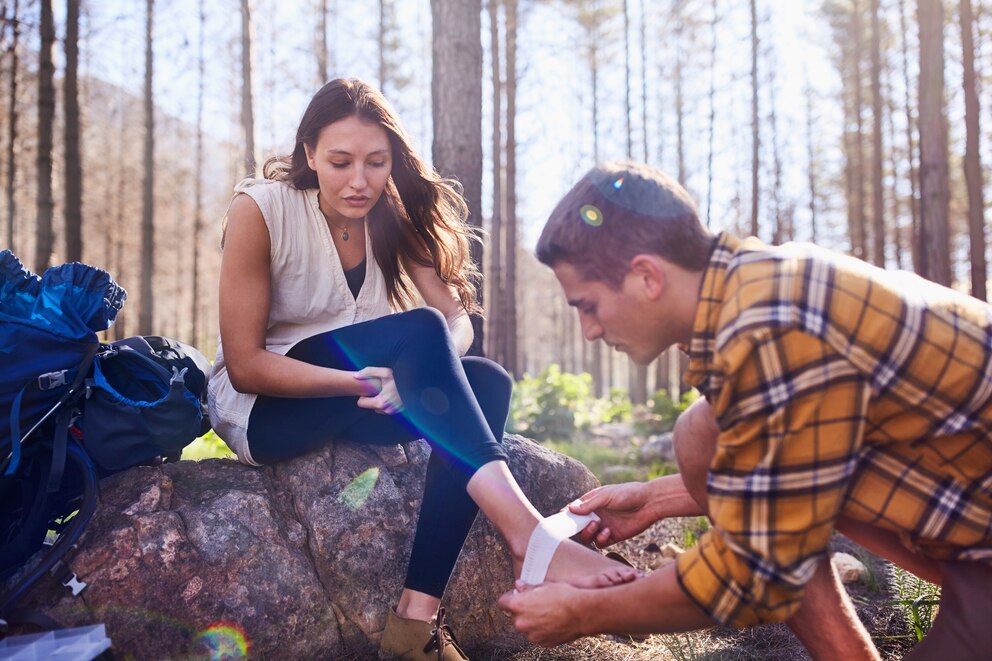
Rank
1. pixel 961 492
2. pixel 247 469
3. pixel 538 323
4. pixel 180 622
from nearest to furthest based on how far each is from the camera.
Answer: pixel 961 492 → pixel 180 622 → pixel 247 469 → pixel 538 323

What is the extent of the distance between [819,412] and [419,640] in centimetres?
144

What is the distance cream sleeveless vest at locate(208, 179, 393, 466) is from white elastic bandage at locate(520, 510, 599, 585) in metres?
1.12

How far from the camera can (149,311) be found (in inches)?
490

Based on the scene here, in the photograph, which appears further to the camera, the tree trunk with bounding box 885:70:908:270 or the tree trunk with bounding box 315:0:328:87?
the tree trunk with bounding box 885:70:908:270

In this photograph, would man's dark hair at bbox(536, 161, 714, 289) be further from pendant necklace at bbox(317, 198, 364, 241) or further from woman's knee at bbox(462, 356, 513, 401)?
pendant necklace at bbox(317, 198, 364, 241)

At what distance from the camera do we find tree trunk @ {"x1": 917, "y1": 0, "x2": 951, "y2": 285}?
827 centimetres

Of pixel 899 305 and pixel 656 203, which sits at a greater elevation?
pixel 656 203

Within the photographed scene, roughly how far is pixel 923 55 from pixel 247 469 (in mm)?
9628

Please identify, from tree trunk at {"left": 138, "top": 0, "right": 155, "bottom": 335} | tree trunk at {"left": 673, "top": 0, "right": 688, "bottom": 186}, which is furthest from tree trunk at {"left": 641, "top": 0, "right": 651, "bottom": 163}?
tree trunk at {"left": 138, "top": 0, "right": 155, "bottom": 335}

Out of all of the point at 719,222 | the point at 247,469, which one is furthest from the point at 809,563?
the point at 719,222

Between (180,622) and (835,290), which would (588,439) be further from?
(835,290)

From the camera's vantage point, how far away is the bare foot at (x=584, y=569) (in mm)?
1735

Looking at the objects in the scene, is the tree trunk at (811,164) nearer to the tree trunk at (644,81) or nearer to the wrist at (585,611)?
the tree trunk at (644,81)

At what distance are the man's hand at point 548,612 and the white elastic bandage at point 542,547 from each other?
0.16 m
